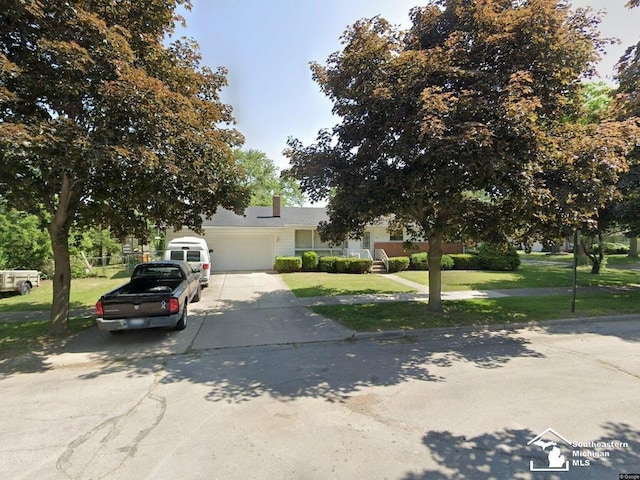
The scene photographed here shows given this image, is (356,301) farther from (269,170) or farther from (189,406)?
(269,170)

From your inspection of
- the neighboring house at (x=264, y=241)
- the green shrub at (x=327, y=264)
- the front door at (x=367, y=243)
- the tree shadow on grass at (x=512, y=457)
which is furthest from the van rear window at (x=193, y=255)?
the tree shadow on grass at (x=512, y=457)

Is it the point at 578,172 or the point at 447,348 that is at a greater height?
the point at 578,172

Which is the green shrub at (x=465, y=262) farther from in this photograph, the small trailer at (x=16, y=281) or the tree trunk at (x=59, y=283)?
the small trailer at (x=16, y=281)

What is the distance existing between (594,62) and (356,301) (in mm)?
8127

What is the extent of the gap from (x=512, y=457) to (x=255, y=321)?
6545 mm

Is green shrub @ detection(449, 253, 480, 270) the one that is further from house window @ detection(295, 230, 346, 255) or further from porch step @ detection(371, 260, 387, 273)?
house window @ detection(295, 230, 346, 255)

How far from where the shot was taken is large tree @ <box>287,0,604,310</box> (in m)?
5.82

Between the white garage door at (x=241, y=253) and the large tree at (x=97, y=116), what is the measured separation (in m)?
13.1

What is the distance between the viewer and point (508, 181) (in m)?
6.16

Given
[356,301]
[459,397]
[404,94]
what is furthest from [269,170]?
[459,397]

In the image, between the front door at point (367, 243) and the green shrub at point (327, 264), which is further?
the front door at point (367, 243)

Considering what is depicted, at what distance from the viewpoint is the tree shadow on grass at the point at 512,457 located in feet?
9.46

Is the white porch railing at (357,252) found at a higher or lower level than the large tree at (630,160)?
lower

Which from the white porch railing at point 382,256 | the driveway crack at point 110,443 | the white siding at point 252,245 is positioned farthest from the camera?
the white siding at point 252,245
